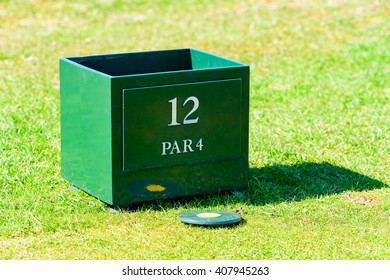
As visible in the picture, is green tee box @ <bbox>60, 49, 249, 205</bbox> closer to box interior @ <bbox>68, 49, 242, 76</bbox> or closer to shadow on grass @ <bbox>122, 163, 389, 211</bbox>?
shadow on grass @ <bbox>122, 163, 389, 211</bbox>

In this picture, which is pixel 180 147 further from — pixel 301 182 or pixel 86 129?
pixel 301 182

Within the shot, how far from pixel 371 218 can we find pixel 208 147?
122cm

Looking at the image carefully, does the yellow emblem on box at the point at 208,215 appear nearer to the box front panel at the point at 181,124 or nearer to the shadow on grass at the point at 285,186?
the shadow on grass at the point at 285,186

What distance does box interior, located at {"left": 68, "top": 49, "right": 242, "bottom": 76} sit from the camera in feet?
23.2

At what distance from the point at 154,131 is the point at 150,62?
3.54 ft

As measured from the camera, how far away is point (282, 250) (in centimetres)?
580

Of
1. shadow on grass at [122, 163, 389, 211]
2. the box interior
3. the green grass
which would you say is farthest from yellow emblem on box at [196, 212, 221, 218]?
the box interior

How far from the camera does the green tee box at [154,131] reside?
6.27 m

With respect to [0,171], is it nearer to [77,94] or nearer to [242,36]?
[77,94]

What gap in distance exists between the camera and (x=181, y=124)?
646cm

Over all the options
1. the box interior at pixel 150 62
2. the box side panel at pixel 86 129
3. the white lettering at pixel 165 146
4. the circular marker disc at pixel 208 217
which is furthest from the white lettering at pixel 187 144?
the box interior at pixel 150 62

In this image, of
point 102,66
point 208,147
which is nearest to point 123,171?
point 208,147

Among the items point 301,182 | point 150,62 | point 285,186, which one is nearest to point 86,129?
point 150,62
